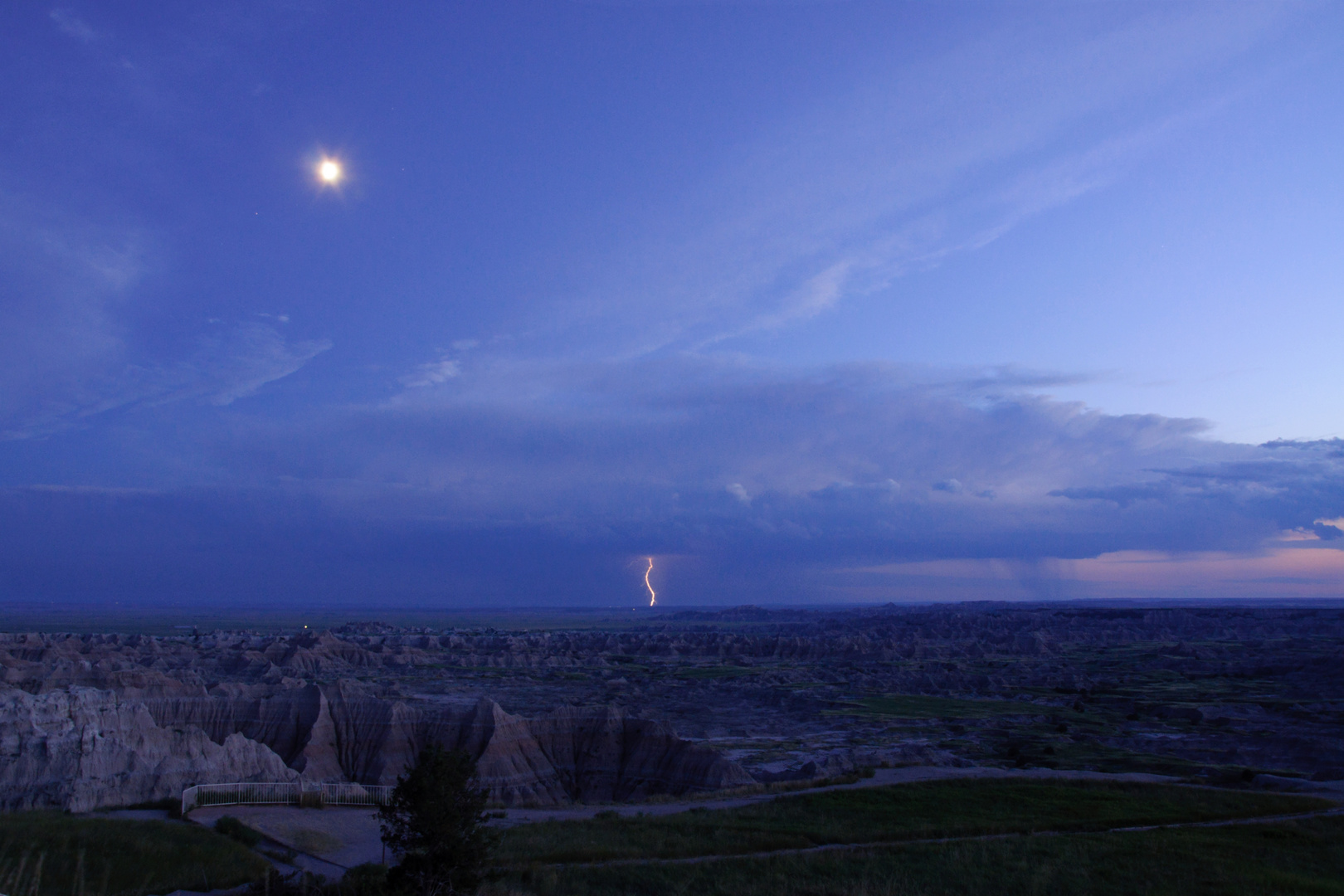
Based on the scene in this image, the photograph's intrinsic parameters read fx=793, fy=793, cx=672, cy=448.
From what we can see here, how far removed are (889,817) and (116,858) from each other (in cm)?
1804

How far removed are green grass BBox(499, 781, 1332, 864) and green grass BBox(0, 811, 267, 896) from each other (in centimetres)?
545

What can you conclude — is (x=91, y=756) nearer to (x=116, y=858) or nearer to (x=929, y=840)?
(x=116, y=858)

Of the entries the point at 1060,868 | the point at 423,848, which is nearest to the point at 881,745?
the point at 1060,868

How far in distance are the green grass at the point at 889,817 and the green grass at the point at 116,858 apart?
545cm

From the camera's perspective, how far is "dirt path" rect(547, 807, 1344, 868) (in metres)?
16.6

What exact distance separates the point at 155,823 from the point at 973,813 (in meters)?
20.8

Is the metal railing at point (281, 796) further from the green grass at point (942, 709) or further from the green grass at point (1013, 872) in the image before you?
the green grass at point (942, 709)

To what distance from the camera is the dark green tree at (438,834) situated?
1166 centimetres

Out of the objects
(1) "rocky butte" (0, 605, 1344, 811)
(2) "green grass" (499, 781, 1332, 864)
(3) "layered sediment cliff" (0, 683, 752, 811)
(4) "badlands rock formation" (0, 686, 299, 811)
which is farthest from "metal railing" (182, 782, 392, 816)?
(3) "layered sediment cliff" (0, 683, 752, 811)

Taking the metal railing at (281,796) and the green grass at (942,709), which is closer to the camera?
the metal railing at (281,796)

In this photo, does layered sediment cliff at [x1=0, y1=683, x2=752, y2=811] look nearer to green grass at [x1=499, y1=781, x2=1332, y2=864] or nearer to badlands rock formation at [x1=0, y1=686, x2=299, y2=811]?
badlands rock formation at [x1=0, y1=686, x2=299, y2=811]

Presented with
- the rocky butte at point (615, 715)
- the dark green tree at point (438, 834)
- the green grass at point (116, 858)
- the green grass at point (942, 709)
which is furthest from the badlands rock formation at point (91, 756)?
the green grass at point (942, 709)

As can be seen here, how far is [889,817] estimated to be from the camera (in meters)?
21.7

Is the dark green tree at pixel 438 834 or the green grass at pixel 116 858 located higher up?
the dark green tree at pixel 438 834
